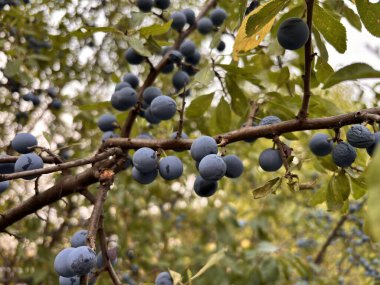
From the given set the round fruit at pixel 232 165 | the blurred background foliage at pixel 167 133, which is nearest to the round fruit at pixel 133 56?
the blurred background foliage at pixel 167 133

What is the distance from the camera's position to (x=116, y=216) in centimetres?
384

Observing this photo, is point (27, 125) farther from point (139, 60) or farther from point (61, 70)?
point (139, 60)

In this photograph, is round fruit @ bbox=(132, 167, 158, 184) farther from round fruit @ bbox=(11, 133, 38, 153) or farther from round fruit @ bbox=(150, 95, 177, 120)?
round fruit @ bbox=(11, 133, 38, 153)

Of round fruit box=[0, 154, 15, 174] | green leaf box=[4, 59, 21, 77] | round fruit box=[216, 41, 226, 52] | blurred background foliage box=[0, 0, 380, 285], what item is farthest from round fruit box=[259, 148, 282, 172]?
green leaf box=[4, 59, 21, 77]

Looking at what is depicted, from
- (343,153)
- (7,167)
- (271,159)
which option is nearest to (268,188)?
(271,159)

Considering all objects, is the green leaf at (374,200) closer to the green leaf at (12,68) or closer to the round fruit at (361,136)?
the round fruit at (361,136)

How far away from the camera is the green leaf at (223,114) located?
73.1 inches

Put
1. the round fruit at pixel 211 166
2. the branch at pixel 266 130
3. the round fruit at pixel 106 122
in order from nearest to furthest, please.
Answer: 1. the branch at pixel 266 130
2. the round fruit at pixel 211 166
3. the round fruit at pixel 106 122

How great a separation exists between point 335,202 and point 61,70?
2376 mm

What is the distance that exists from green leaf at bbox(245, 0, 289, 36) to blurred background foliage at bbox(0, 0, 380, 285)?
26 centimetres

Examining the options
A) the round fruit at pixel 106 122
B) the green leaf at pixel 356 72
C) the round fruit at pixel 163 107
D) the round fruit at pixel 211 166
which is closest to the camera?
the green leaf at pixel 356 72

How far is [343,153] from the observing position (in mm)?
1239

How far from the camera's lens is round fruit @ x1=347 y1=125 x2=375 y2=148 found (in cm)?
111

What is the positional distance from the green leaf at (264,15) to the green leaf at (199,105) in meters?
0.80
